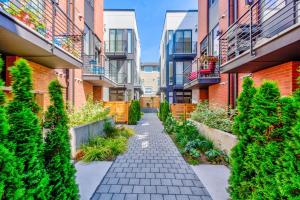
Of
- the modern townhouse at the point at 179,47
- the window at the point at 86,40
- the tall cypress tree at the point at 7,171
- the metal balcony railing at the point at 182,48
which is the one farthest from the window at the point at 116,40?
the tall cypress tree at the point at 7,171

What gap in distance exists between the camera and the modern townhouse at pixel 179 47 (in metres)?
23.5

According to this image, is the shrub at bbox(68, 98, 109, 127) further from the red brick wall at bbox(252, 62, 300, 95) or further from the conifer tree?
the red brick wall at bbox(252, 62, 300, 95)

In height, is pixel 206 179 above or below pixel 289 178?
below

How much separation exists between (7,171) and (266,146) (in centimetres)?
282

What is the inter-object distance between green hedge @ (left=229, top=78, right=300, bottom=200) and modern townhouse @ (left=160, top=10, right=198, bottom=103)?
67.0 ft

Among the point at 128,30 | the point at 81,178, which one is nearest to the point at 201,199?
the point at 81,178

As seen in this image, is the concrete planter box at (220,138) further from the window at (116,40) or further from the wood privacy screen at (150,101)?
the wood privacy screen at (150,101)

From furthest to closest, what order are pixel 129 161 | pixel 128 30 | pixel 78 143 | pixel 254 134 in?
pixel 128 30 → pixel 78 143 → pixel 129 161 → pixel 254 134

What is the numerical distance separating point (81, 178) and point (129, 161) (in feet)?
5.46

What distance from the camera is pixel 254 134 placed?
8.79 feet

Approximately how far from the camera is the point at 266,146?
95.7 inches

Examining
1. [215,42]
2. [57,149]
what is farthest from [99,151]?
[215,42]

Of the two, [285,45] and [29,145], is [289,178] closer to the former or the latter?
[29,145]

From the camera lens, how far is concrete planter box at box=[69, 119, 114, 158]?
589 cm
